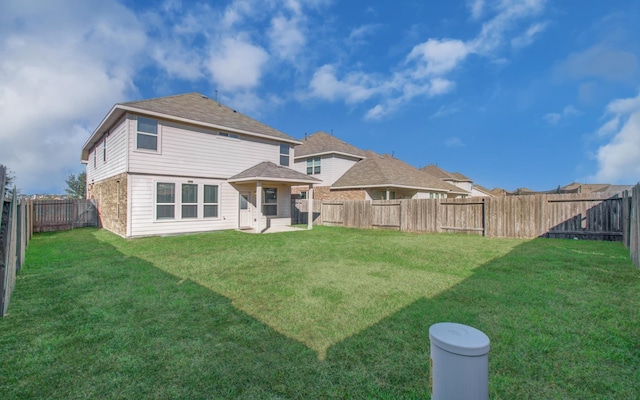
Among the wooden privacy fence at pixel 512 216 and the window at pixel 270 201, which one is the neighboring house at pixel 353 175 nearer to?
the wooden privacy fence at pixel 512 216

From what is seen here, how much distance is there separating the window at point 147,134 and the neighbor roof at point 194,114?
1.42ft

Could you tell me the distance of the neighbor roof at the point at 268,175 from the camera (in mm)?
13391

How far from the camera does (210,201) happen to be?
45.8 feet

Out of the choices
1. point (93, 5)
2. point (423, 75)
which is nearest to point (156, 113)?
point (93, 5)

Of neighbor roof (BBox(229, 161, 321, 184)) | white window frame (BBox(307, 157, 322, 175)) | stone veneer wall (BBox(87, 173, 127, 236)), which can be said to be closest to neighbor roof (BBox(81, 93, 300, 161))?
neighbor roof (BBox(229, 161, 321, 184))

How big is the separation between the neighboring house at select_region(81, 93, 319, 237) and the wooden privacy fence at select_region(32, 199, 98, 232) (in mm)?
920

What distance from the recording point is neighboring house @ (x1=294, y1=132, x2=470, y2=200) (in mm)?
20312

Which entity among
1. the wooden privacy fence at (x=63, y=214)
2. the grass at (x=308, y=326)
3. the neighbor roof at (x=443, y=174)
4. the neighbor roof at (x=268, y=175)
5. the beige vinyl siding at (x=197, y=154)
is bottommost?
the grass at (x=308, y=326)

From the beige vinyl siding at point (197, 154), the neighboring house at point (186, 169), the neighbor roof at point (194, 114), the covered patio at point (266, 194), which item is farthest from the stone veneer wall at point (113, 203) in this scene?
the covered patio at point (266, 194)

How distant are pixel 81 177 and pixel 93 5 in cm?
3377

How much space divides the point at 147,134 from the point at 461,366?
13911mm

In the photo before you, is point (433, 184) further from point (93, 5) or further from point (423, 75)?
point (93, 5)

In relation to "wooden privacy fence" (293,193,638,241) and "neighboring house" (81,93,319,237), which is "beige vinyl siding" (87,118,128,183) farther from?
"wooden privacy fence" (293,193,638,241)

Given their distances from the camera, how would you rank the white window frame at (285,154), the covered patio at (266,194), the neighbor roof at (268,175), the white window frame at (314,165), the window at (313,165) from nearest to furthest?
1. the neighbor roof at (268,175)
2. the covered patio at (266,194)
3. the white window frame at (285,154)
4. the white window frame at (314,165)
5. the window at (313,165)
